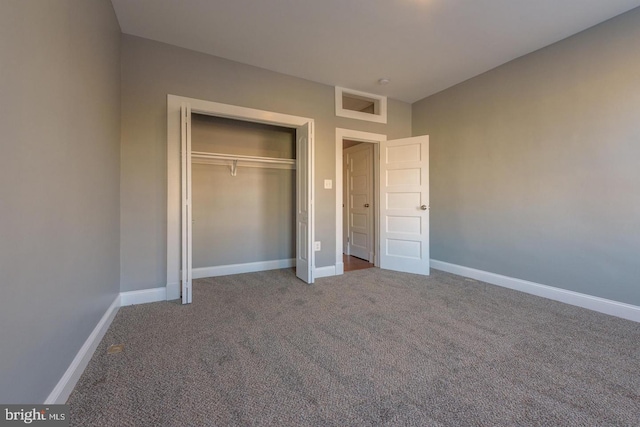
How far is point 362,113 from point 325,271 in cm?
239

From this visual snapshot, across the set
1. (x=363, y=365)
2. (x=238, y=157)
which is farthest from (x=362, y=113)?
(x=363, y=365)

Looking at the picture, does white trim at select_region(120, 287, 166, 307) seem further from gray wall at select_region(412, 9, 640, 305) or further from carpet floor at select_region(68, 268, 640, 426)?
gray wall at select_region(412, 9, 640, 305)

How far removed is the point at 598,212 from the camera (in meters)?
2.45

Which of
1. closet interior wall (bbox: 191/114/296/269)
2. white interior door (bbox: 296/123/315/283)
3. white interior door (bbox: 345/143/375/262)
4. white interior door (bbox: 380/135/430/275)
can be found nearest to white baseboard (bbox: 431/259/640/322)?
white interior door (bbox: 380/135/430/275)

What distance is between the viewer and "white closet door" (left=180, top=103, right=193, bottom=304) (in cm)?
255

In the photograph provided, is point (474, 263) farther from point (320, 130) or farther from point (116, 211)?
point (116, 211)

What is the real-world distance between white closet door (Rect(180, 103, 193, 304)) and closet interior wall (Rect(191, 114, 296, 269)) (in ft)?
2.92

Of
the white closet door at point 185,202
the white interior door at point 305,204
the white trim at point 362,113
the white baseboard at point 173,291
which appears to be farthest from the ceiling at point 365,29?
the white baseboard at point 173,291

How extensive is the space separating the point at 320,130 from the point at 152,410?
324 cm

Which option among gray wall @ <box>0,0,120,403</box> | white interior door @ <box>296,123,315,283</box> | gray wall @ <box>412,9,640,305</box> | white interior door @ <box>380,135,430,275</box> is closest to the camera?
gray wall @ <box>0,0,120,403</box>

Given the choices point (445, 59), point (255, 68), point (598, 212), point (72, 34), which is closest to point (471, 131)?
point (445, 59)

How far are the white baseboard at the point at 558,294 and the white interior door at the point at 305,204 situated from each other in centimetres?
213

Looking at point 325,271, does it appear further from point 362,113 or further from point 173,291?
point 362,113

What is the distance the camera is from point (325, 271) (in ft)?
11.8
